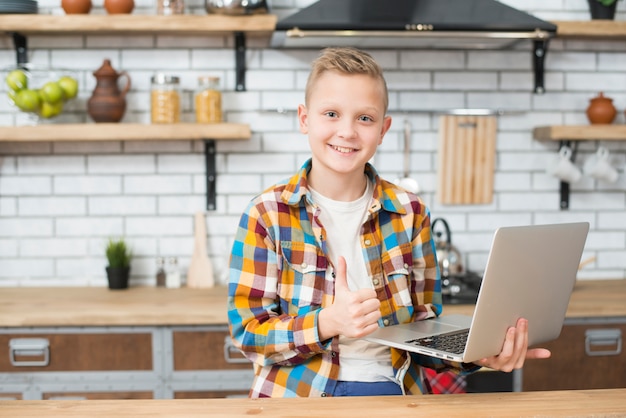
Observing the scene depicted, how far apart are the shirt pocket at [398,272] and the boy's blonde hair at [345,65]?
34 cm

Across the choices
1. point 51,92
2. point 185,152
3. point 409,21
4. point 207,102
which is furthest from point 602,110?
point 51,92

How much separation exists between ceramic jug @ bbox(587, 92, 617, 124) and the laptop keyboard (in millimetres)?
1994

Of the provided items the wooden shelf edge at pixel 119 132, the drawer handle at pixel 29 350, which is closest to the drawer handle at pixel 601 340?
the wooden shelf edge at pixel 119 132

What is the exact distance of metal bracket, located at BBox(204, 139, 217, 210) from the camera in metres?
3.20

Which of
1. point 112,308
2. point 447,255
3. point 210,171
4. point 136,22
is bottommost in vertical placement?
point 112,308

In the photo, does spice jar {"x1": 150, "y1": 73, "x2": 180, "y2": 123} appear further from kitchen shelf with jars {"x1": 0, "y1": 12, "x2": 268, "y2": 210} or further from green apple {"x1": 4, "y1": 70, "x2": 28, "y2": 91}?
green apple {"x1": 4, "y1": 70, "x2": 28, "y2": 91}

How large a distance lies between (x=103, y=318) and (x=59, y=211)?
2.61 feet

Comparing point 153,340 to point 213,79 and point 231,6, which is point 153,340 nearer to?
point 213,79

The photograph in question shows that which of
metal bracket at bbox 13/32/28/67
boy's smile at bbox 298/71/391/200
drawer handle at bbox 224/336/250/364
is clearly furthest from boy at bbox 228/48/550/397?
metal bracket at bbox 13/32/28/67

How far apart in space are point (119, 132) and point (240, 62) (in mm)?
613

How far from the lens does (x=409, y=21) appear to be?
2689mm

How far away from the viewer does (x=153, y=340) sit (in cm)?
266

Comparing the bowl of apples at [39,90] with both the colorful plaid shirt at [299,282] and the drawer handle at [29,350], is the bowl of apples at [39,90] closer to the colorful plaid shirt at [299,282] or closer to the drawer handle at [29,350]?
the drawer handle at [29,350]

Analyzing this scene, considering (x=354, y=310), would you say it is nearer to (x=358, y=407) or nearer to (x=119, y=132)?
(x=358, y=407)
